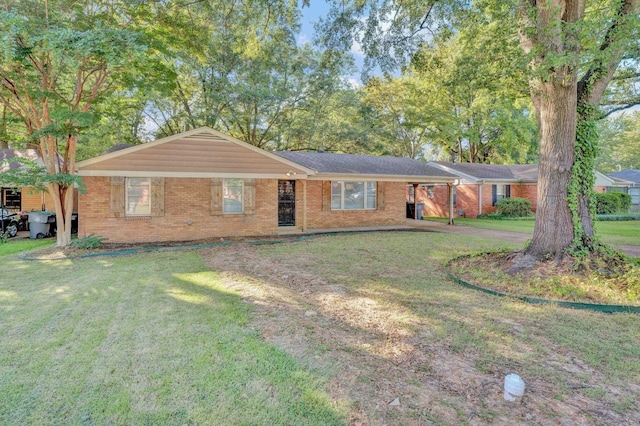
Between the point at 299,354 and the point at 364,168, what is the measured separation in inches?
474

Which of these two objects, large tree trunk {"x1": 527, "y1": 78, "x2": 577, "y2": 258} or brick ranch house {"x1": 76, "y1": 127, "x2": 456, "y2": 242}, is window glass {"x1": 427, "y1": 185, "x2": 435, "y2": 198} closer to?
brick ranch house {"x1": 76, "y1": 127, "x2": 456, "y2": 242}

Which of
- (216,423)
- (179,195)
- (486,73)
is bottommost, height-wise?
(216,423)

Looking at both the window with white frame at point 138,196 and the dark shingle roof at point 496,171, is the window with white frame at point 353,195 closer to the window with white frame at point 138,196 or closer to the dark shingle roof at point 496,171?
the window with white frame at point 138,196

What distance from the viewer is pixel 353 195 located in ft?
48.5

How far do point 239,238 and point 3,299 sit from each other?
Result: 6.80 metres

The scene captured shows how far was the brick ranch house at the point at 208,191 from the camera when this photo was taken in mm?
10250

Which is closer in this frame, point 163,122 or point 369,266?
point 369,266

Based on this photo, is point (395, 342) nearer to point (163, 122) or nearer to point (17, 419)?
point (17, 419)

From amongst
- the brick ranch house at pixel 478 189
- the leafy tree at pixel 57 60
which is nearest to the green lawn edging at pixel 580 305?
the leafy tree at pixel 57 60

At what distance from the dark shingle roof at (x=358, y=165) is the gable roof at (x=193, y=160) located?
5.78ft

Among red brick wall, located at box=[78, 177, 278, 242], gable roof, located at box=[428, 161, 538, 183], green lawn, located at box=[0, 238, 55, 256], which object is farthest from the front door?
gable roof, located at box=[428, 161, 538, 183]

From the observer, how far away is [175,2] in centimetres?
966

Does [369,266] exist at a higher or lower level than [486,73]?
lower

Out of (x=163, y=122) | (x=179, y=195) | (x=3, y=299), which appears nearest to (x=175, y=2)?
(x=179, y=195)
